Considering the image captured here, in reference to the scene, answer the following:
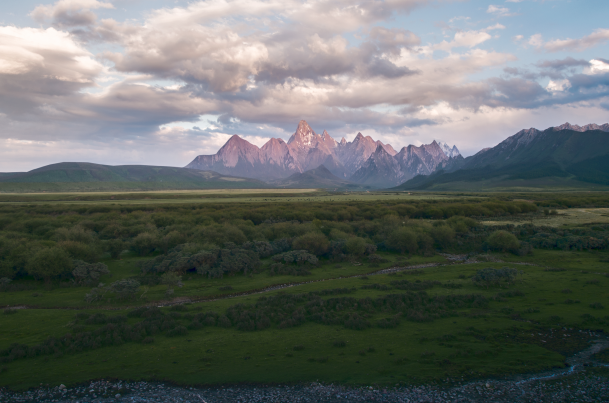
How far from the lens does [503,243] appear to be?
173 ft

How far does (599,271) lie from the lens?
38.7m

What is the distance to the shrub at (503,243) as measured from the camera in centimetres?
5231

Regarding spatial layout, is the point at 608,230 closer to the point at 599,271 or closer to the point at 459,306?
the point at 599,271

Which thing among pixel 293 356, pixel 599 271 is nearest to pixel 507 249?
pixel 599 271

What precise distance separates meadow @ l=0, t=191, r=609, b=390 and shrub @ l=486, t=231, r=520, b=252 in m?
0.18

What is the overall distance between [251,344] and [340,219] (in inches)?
2758

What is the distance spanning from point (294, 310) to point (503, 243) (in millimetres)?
40438

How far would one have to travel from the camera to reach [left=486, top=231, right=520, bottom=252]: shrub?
5231 centimetres

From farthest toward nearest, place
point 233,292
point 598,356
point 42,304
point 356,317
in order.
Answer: point 233,292, point 42,304, point 356,317, point 598,356

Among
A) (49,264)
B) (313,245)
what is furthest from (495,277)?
(49,264)

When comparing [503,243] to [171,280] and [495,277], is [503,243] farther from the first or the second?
[171,280]

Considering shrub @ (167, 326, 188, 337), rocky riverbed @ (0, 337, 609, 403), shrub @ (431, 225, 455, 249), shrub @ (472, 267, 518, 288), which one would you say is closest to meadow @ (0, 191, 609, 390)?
shrub @ (167, 326, 188, 337)

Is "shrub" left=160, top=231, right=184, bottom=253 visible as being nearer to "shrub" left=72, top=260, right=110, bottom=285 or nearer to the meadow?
the meadow

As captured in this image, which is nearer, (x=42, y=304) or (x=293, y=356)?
(x=293, y=356)
